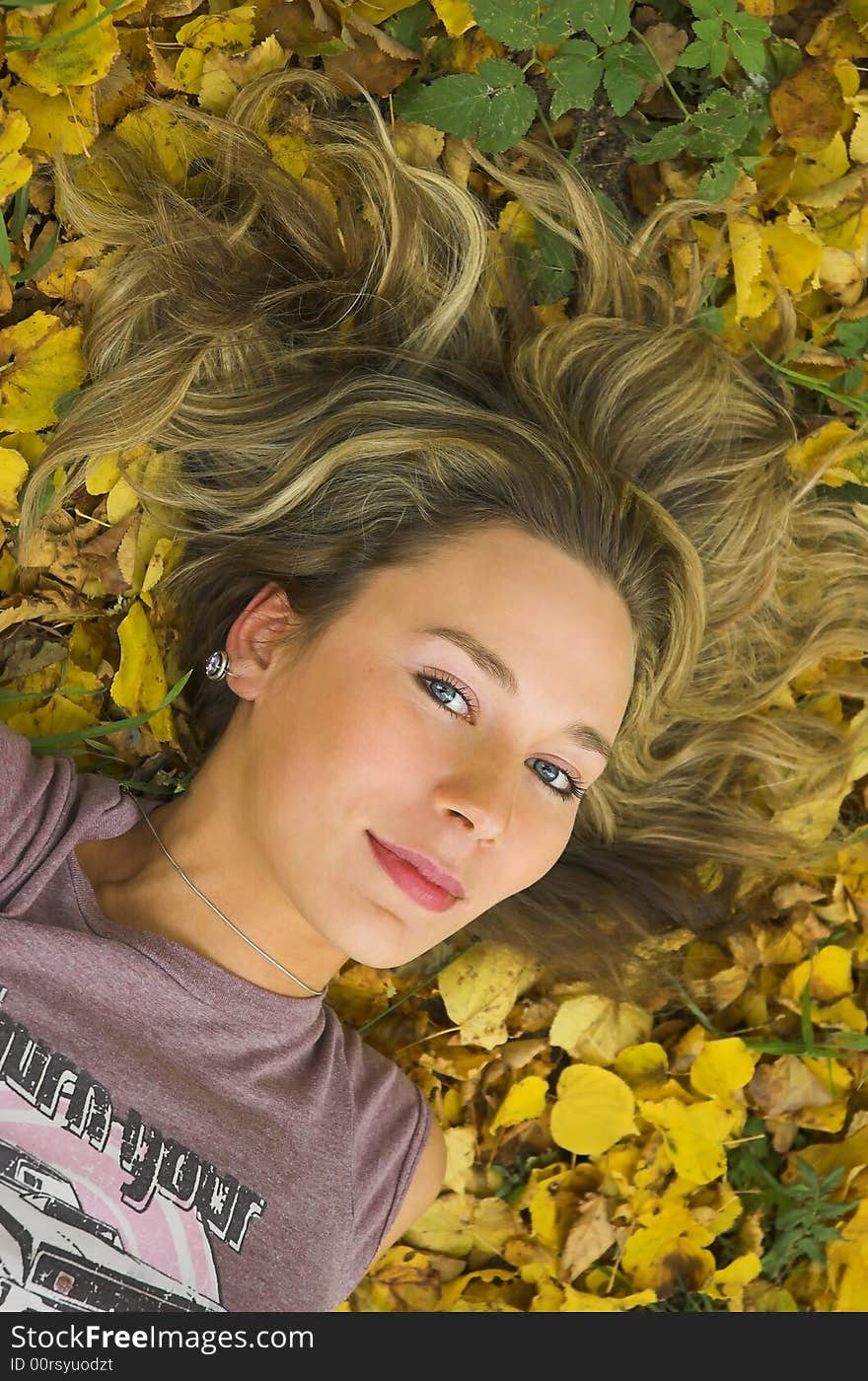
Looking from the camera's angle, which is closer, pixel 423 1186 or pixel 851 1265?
pixel 423 1186

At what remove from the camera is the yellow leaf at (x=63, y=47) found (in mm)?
2072

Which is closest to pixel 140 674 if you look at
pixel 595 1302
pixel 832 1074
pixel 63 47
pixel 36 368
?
pixel 36 368

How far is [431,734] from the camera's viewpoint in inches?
73.8

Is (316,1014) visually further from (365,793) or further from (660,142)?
(660,142)

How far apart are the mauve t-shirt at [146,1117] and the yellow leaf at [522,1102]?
0.30 m

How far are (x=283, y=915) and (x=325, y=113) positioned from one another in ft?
4.70

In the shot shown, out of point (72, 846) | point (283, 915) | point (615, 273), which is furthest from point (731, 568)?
point (72, 846)

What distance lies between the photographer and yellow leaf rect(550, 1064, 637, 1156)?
255 cm

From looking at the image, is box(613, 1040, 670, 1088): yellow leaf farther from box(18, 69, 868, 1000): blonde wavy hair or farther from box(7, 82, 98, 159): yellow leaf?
box(7, 82, 98, 159): yellow leaf

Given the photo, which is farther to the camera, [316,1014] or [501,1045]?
[501,1045]

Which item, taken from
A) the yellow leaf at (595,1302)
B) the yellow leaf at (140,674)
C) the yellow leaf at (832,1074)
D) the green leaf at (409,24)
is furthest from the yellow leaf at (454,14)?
the yellow leaf at (595,1302)

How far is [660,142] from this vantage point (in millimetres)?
2367

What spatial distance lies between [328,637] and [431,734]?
254mm

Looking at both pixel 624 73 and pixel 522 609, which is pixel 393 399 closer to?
pixel 522 609
